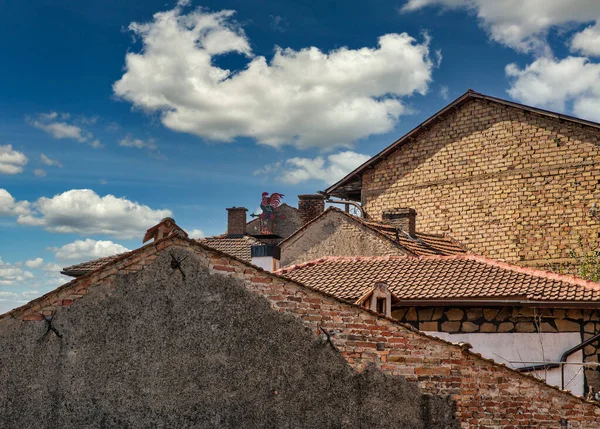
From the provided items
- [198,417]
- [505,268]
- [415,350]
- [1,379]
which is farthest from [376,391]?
[505,268]

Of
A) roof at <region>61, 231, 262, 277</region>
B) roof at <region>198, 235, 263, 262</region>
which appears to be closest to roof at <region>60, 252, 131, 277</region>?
roof at <region>61, 231, 262, 277</region>

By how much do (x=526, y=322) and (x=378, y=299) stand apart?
138 inches

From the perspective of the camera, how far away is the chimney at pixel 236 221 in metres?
28.9

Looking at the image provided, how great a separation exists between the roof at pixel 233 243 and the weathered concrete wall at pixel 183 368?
16.8 meters

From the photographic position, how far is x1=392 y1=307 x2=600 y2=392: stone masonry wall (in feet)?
41.2

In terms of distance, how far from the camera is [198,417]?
749 centimetres

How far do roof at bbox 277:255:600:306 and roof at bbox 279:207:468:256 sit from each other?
1.18 metres

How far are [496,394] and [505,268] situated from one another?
6.53m

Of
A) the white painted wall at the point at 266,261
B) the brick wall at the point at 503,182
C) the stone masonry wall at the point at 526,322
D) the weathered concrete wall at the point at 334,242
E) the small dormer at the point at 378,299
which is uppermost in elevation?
the brick wall at the point at 503,182

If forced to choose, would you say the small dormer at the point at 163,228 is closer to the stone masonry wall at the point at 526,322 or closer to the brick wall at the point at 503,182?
the stone masonry wall at the point at 526,322

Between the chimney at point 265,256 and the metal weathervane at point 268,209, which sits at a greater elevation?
the metal weathervane at point 268,209

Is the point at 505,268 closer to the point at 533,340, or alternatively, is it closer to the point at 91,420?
the point at 533,340

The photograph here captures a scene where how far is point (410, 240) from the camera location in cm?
1772

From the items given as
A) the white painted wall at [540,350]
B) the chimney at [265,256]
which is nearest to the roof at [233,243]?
the chimney at [265,256]
